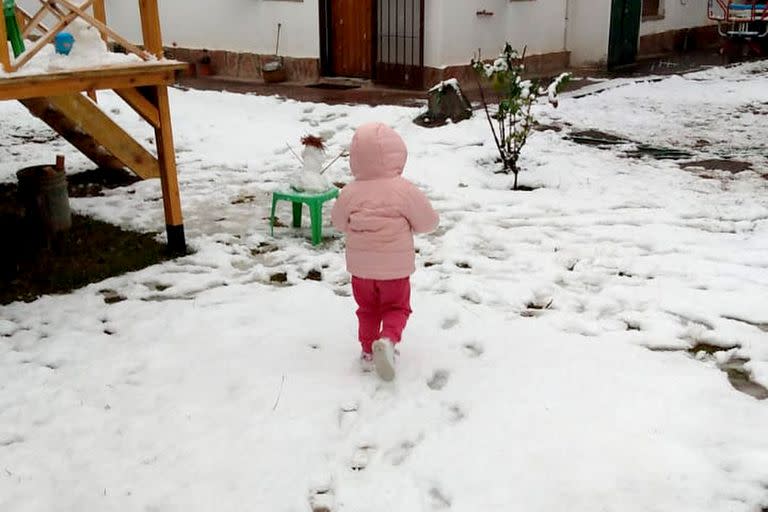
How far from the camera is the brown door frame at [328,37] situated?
1205 centimetres

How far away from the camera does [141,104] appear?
5074 mm

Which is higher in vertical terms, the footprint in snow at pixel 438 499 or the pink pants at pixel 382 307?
the pink pants at pixel 382 307

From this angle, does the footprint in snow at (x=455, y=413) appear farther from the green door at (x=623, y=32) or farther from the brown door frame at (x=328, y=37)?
the green door at (x=623, y=32)

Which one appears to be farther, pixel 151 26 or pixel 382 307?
pixel 151 26

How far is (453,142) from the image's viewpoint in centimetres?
851

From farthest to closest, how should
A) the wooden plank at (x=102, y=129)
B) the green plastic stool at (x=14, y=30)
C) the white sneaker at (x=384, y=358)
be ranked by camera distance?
the wooden plank at (x=102, y=129) < the green plastic stool at (x=14, y=30) < the white sneaker at (x=384, y=358)

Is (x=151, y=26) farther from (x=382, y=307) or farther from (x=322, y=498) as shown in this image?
(x=322, y=498)

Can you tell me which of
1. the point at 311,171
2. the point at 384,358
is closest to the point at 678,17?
the point at 311,171

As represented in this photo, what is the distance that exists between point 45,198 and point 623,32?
1216 centimetres

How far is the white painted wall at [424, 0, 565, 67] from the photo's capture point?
1136 centimetres

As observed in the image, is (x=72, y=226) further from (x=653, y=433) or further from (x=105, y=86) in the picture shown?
(x=653, y=433)

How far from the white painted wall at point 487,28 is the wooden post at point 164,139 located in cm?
675

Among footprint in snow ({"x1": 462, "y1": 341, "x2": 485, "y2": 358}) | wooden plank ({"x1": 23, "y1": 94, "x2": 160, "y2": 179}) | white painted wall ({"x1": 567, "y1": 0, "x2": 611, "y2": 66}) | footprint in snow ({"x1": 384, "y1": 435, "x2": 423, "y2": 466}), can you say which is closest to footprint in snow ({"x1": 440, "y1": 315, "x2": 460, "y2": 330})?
footprint in snow ({"x1": 462, "y1": 341, "x2": 485, "y2": 358})

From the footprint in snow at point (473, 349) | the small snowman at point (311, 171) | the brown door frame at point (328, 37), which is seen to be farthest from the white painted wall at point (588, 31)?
the footprint in snow at point (473, 349)
